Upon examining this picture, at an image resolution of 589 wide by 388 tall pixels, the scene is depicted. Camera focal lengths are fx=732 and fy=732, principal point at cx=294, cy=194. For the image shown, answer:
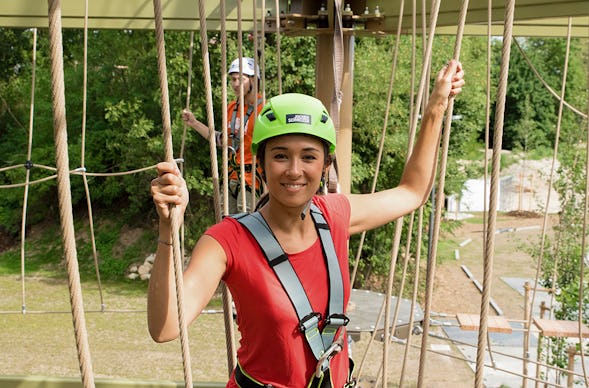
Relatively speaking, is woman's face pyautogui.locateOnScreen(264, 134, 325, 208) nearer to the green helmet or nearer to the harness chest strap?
the green helmet

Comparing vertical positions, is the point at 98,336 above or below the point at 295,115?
below

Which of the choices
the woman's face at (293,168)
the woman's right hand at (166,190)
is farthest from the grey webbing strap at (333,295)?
the woman's right hand at (166,190)

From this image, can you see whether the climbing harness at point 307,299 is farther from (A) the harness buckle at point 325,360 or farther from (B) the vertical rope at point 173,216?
(B) the vertical rope at point 173,216

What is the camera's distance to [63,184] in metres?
1.11

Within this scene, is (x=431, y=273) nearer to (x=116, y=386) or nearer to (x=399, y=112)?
(x=116, y=386)

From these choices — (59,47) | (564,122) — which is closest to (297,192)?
(59,47)

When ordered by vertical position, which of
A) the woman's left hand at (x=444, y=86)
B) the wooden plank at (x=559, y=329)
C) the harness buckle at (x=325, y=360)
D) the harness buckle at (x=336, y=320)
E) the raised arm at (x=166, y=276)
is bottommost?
the wooden plank at (x=559, y=329)

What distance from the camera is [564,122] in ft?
69.1

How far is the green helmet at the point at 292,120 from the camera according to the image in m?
1.42

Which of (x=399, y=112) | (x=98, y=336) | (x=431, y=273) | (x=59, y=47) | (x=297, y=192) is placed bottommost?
(x=98, y=336)

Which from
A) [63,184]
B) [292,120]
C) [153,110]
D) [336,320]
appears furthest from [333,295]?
[153,110]

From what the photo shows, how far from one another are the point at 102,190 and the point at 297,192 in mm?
12337

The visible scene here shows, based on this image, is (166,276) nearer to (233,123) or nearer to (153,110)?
(233,123)

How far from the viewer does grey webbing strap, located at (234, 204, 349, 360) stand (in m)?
1.39
